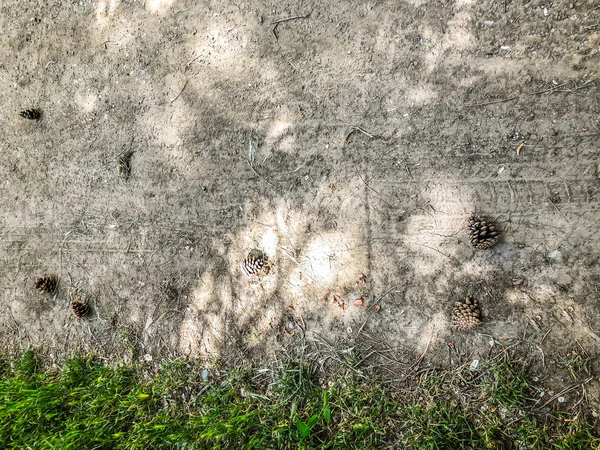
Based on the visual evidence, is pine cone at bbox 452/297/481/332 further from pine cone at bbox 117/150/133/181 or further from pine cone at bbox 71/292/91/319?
pine cone at bbox 71/292/91/319

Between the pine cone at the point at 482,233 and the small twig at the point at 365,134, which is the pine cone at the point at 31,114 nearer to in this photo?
the small twig at the point at 365,134

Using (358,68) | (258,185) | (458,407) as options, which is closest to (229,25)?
(358,68)

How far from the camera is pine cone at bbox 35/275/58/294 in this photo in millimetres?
3086

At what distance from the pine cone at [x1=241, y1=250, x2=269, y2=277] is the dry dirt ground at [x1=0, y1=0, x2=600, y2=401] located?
0.20ft

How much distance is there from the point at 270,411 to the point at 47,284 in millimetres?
2073

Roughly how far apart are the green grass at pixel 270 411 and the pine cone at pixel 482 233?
0.68m

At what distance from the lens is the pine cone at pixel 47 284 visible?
10.1ft

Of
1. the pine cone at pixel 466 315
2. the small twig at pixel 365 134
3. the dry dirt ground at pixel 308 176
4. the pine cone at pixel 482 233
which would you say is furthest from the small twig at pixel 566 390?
the small twig at pixel 365 134

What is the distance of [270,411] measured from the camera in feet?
8.25

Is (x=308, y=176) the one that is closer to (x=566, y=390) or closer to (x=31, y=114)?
(x=566, y=390)

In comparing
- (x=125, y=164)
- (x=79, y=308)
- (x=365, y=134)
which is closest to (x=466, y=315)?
(x=365, y=134)

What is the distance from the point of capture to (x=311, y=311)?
2.56 m

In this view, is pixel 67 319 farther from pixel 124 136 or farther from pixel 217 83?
pixel 217 83

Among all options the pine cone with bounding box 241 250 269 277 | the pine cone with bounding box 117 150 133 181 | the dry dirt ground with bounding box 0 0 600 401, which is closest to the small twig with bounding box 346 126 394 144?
the dry dirt ground with bounding box 0 0 600 401
